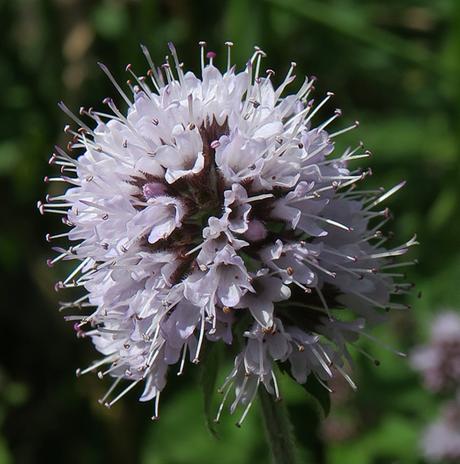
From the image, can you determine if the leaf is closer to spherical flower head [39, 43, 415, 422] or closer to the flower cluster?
spherical flower head [39, 43, 415, 422]

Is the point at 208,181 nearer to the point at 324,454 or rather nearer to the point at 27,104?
the point at 324,454

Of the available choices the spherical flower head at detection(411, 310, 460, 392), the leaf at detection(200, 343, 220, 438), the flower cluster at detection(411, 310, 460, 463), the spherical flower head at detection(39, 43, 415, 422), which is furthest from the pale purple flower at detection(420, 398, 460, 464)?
the leaf at detection(200, 343, 220, 438)

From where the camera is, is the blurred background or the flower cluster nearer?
the flower cluster

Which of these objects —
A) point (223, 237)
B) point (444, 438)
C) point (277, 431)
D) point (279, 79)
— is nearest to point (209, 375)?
point (277, 431)

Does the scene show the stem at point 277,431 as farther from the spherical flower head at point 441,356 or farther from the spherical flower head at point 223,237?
the spherical flower head at point 441,356

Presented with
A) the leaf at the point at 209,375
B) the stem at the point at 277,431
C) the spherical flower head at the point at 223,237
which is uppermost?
the spherical flower head at the point at 223,237

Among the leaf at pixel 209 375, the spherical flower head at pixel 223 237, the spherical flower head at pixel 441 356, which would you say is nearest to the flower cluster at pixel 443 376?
the spherical flower head at pixel 441 356
